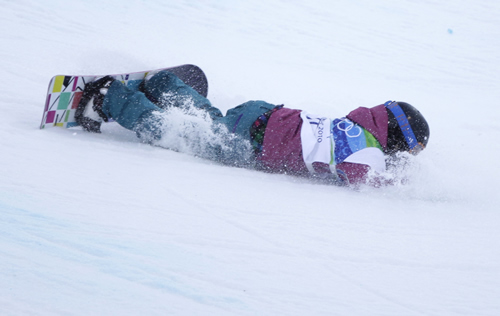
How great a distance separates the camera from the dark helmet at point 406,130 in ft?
6.89

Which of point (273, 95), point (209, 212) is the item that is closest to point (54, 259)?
point (209, 212)

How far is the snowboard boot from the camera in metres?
2.35

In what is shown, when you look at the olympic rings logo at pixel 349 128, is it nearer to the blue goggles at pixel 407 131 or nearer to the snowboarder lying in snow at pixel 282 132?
the snowboarder lying in snow at pixel 282 132

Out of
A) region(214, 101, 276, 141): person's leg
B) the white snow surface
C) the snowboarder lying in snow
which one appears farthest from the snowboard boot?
region(214, 101, 276, 141): person's leg

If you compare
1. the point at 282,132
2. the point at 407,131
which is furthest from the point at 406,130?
the point at 282,132

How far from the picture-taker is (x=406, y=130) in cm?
210

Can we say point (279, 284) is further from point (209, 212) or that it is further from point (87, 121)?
point (87, 121)

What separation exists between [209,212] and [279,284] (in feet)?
1.51

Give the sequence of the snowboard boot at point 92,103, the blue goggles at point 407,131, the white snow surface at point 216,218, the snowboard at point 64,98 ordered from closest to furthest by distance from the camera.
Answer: the white snow surface at point 216,218 → the blue goggles at point 407,131 → the snowboard at point 64,98 → the snowboard boot at point 92,103

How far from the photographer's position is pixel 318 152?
2.13 meters

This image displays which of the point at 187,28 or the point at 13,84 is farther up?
the point at 187,28

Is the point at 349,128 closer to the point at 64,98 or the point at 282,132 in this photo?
the point at 282,132

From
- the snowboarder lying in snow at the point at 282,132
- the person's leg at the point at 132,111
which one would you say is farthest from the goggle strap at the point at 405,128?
the person's leg at the point at 132,111

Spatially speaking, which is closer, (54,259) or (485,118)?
(54,259)
